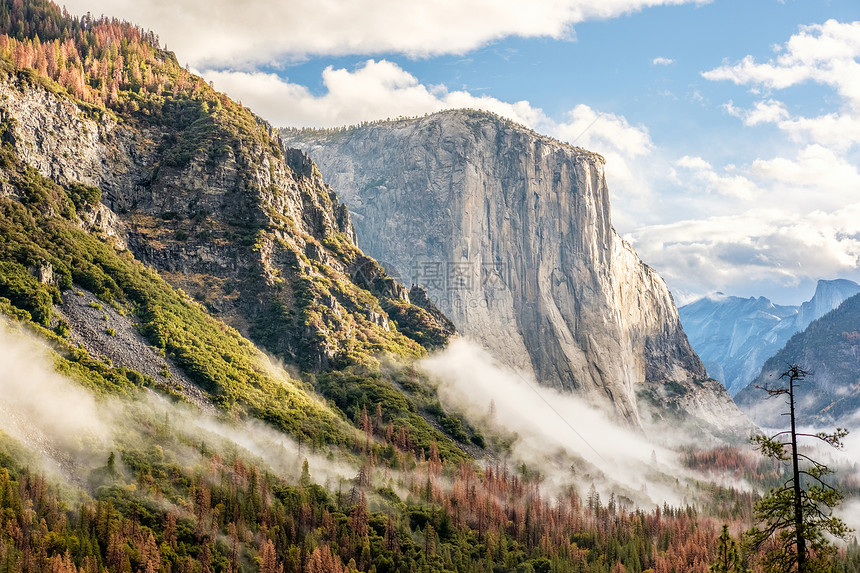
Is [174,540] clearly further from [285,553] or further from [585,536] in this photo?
[585,536]

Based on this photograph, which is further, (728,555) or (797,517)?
(728,555)

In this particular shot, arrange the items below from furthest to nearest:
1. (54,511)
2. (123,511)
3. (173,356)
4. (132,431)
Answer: (173,356), (132,431), (123,511), (54,511)

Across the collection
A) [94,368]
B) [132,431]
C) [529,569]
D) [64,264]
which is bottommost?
[529,569]

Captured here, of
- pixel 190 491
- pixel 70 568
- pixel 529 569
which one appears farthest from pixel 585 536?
pixel 70 568

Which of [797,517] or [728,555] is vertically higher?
[797,517]

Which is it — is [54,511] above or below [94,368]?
below

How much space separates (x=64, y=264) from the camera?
19475 centimetres

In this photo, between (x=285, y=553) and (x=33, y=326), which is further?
(x=33, y=326)

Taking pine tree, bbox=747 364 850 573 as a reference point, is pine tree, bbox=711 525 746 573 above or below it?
below

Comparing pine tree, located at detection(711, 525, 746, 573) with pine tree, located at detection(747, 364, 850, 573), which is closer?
pine tree, located at detection(747, 364, 850, 573)

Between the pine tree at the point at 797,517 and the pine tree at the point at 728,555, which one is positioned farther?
the pine tree at the point at 728,555

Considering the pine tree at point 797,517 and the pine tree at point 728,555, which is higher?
the pine tree at point 797,517

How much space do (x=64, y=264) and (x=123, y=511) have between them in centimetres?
7915

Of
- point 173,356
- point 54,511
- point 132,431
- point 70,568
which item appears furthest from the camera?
point 173,356
